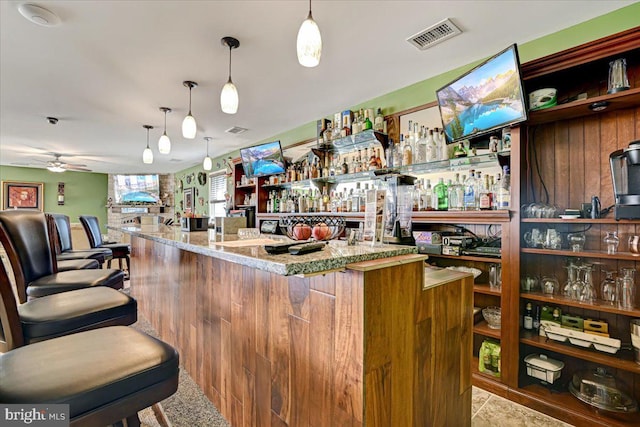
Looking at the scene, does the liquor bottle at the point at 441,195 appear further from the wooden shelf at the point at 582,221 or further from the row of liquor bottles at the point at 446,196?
the wooden shelf at the point at 582,221

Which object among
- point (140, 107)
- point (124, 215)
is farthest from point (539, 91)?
point (124, 215)

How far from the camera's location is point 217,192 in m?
7.05

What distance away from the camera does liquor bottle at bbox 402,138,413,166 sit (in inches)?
115

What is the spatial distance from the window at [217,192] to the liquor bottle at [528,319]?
5726 mm

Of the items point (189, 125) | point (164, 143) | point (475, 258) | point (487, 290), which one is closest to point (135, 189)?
point (164, 143)

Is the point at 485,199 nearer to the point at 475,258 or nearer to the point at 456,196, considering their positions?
the point at 456,196

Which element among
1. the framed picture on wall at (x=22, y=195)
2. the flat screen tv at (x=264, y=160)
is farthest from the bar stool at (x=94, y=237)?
the framed picture on wall at (x=22, y=195)

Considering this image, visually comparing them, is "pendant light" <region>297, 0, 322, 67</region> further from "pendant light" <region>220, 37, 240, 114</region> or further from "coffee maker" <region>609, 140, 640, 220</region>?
"coffee maker" <region>609, 140, 640, 220</region>

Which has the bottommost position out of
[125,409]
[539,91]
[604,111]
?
[125,409]

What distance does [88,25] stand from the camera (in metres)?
2.19

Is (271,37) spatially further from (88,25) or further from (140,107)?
(140,107)

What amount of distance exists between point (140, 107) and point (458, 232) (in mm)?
3900

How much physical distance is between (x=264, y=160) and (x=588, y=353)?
411 centimetres

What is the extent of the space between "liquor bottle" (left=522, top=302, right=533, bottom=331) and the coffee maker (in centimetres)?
80
